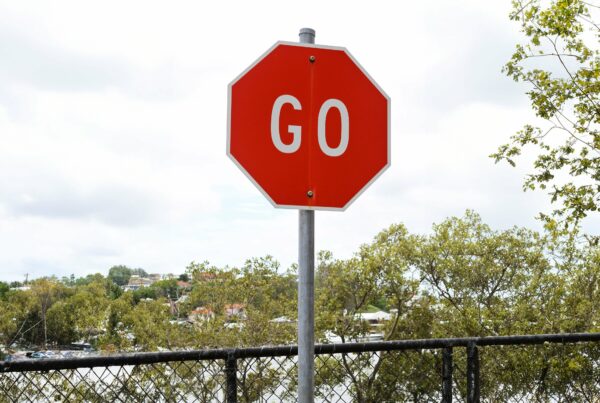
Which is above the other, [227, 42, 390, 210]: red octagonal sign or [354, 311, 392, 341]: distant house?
[227, 42, 390, 210]: red octagonal sign

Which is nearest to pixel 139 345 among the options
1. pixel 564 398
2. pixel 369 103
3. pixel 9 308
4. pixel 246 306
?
pixel 246 306

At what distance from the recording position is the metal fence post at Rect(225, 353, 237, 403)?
3689 mm

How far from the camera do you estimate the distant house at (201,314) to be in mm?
Result: 22922

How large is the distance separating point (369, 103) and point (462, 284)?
18.3m

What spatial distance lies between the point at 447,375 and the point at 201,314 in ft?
64.2

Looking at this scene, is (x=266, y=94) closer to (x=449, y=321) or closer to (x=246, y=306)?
(x=449, y=321)

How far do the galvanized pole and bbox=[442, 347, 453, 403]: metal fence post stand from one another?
2.55m

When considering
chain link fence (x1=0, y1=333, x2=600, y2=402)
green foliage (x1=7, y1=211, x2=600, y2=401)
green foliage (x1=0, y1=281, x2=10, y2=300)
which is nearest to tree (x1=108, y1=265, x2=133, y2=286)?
green foliage (x1=0, y1=281, x2=10, y2=300)

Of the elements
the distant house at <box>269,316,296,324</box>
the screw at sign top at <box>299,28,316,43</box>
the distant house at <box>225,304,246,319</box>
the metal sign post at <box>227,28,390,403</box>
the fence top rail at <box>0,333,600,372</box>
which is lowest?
the distant house at <box>269,316,296,324</box>

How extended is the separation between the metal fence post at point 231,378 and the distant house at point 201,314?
19.4m

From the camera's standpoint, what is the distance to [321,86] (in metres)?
2.21

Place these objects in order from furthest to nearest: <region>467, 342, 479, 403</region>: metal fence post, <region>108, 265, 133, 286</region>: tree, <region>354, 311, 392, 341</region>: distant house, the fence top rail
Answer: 1. <region>108, 265, 133, 286</region>: tree
2. <region>354, 311, 392, 341</region>: distant house
3. <region>467, 342, 479, 403</region>: metal fence post
4. the fence top rail

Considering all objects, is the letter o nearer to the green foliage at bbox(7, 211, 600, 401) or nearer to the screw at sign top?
the screw at sign top

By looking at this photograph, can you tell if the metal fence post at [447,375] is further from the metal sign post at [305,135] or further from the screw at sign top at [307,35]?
the screw at sign top at [307,35]
